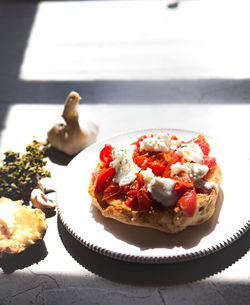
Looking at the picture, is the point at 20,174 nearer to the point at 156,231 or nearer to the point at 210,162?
the point at 156,231

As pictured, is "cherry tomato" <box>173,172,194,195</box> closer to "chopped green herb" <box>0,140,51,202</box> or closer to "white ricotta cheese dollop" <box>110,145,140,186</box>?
"white ricotta cheese dollop" <box>110,145,140,186</box>

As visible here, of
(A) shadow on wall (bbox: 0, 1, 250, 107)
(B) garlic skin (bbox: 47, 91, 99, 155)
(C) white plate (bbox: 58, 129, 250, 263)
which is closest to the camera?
(C) white plate (bbox: 58, 129, 250, 263)

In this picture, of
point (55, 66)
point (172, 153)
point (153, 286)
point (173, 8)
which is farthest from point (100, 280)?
point (173, 8)

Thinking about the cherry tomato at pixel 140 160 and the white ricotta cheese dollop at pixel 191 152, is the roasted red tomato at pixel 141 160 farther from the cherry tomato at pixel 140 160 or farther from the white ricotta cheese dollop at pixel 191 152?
the white ricotta cheese dollop at pixel 191 152

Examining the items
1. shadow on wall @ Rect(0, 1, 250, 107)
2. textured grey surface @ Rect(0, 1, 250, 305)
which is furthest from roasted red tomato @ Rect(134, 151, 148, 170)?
shadow on wall @ Rect(0, 1, 250, 107)

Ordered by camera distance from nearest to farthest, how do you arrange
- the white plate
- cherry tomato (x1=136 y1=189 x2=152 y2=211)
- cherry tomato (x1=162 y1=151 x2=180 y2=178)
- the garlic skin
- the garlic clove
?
the white plate → cherry tomato (x1=136 y1=189 x2=152 y2=211) → cherry tomato (x1=162 y1=151 x2=180 y2=178) → the garlic clove → the garlic skin

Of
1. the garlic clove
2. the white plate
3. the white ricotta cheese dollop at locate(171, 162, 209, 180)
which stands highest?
the white ricotta cheese dollop at locate(171, 162, 209, 180)
